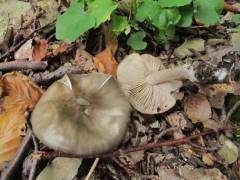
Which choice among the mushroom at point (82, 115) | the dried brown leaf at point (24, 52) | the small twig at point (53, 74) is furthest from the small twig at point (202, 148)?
the dried brown leaf at point (24, 52)

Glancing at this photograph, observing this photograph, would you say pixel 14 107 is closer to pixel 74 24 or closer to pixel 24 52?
pixel 24 52

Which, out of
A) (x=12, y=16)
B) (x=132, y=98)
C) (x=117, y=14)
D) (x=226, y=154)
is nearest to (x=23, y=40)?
(x=12, y=16)

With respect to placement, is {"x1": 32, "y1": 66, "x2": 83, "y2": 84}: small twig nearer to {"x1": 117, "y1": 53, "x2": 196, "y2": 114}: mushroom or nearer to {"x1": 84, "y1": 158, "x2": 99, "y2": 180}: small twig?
{"x1": 117, "y1": 53, "x2": 196, "y2": 114}: mushroom

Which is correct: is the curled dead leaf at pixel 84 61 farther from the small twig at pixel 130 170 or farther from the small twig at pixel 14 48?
the small twig at pixel 130 170

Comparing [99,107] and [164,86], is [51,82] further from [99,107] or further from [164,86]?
[164,86]

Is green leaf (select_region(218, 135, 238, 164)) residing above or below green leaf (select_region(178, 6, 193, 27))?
below

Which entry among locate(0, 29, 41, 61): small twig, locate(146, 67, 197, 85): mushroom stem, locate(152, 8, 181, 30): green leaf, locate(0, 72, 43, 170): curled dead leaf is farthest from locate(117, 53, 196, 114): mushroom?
locate(0, 29, 41, 61): small twig
